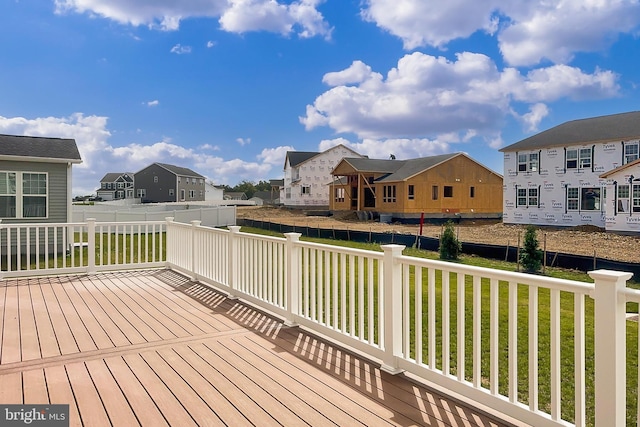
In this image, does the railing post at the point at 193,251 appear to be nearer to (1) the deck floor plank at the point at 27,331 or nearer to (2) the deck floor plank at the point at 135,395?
(1) the deck floor plank at the point at 27,331

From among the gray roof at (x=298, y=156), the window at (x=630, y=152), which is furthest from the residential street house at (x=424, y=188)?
the window at (x=630, y=152)

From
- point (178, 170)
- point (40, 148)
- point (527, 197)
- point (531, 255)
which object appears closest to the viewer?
point (531, 255)

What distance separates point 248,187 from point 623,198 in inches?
2504

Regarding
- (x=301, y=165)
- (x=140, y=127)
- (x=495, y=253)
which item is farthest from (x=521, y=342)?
(x=301, y=165)

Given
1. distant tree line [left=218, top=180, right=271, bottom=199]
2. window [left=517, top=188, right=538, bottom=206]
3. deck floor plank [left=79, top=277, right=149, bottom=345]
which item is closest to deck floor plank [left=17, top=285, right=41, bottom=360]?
deck floor plank [left=79, top=277, right=149, bottom=345]

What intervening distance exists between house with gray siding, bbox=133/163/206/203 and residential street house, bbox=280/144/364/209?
1351 centimetres

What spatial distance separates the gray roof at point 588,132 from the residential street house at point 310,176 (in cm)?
1797

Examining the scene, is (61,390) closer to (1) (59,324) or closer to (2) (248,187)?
(1) (59,324)

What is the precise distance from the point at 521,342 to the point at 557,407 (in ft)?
8.49

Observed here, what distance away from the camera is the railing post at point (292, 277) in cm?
420

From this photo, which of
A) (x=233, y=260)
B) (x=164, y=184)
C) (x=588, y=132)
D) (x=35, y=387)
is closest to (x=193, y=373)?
(x=35, y=387)

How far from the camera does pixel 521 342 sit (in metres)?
4.48

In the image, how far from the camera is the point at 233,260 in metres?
5.41

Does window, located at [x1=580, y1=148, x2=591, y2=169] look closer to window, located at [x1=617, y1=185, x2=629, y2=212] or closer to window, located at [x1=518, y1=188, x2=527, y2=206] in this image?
window, located at [x1=617, y1=185, x2=629, y2=212]
